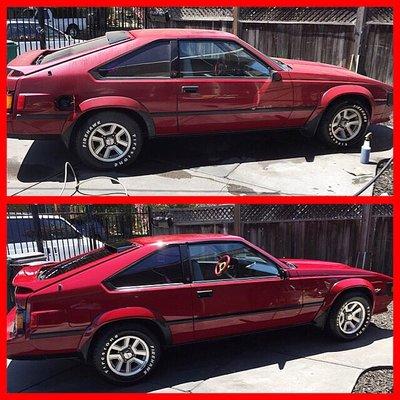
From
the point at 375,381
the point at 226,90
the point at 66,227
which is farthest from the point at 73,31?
the point at 375,381

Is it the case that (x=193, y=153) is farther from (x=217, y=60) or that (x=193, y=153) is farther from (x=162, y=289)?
(x=162, y=289)

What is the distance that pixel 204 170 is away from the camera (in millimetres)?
6188

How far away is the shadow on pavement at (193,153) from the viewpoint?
6016 millimetres

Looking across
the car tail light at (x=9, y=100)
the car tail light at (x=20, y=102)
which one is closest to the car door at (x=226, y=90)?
the car tail light at (x=20, y=102)

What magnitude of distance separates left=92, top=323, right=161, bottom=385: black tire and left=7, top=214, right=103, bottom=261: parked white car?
12.9 feet

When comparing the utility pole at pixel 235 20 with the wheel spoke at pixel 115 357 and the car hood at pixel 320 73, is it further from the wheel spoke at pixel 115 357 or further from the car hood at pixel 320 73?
the wheel spoke at pixel 115 357

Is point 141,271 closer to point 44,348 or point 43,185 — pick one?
point 44,348

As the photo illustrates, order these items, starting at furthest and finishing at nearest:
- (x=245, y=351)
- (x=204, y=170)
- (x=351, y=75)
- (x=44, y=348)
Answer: (x=351, y=75) < (x=204, y=170) < (x=245, y=351) < (x=44, y=348)

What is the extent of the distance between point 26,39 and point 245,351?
814cm

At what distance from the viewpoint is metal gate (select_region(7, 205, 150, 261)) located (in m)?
8.19

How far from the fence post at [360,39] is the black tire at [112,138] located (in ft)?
16.6

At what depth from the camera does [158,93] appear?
5.71 metres

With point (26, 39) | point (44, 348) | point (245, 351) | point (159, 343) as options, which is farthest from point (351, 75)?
point (26, 39)

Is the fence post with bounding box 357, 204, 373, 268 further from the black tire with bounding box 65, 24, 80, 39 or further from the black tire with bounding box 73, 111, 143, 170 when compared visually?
the black tire with bounding box 65, 24, 80, 39
